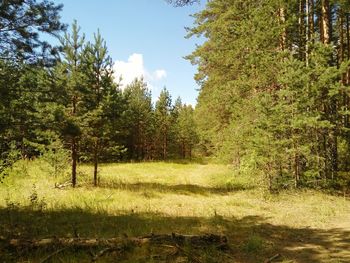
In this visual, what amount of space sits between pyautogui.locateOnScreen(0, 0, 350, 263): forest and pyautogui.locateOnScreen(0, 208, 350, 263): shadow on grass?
0.03m

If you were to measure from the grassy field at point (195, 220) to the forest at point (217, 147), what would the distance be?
0.05 meters

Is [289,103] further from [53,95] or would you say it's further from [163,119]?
[163,119]

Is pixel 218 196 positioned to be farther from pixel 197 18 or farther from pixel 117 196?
pixel 197 18

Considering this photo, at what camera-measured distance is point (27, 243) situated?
19.0 ft

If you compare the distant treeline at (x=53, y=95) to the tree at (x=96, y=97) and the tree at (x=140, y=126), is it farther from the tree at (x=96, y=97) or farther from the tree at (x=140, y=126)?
the tree at (x=140, y=126)

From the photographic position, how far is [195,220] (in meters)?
9.20

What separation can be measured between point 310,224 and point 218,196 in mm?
5385

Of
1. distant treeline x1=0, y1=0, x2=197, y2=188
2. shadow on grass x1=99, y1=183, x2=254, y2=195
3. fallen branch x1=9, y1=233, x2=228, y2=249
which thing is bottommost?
shadow on grass x1=99, y1=183, x2=254, y2=195

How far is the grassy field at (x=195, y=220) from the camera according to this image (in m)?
6.22

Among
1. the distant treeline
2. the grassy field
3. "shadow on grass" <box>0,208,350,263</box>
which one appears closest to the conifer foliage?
the grassy field

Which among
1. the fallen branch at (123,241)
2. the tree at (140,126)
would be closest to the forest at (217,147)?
the fallen branch at (123,241)

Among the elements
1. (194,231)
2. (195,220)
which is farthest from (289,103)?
(194,231)

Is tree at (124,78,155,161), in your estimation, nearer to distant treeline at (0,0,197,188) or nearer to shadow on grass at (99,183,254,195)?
distant treeline at (0,0,197,188)

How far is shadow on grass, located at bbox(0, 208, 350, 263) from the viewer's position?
6.36m
